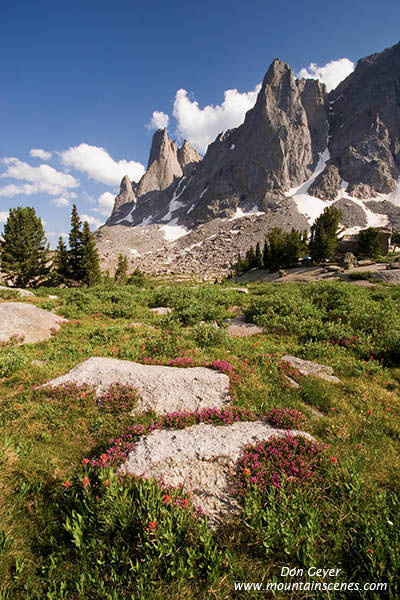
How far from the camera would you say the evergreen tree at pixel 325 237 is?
49938 mm

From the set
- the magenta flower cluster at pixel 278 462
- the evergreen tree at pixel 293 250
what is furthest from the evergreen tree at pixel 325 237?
the magenta flower cluster at pixel 278 462

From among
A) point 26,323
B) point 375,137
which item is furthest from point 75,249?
point 375,137

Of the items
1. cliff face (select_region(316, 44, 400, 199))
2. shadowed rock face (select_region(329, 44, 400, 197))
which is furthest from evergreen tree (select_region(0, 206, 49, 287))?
shadowed rock face (select_region(329, 44, 400, 197))

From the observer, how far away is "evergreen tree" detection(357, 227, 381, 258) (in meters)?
47.1

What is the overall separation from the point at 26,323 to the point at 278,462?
10.6 m

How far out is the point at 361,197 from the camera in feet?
568

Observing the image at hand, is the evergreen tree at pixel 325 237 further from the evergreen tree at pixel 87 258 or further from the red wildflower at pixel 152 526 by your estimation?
the red wildflower at pixel 152 526

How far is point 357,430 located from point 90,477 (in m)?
4.90

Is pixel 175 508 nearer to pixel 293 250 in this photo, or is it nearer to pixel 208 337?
pixel 208 337

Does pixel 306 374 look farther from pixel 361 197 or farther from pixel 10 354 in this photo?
pixel 361 197

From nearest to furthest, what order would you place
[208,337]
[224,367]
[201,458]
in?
1. [201,458]
2. [224,367]
3. [208,337]

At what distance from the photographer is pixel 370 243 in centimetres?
4731

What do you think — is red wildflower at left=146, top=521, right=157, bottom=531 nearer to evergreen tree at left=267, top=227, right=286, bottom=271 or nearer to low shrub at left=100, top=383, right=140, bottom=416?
low shrub at left=100, top=383, right=140, bottom=416

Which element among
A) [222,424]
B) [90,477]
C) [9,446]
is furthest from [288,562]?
[9,446]
